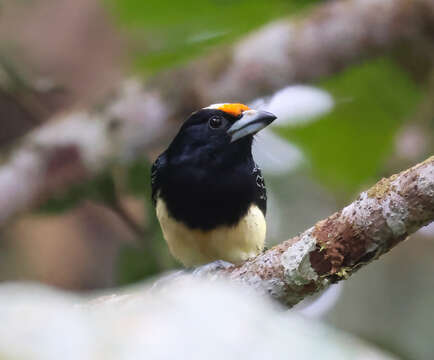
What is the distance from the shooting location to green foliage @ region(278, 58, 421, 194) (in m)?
4.58

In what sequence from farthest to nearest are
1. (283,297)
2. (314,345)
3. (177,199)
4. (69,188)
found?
(69,188) → (177,199) → (283,297) → (314,345)

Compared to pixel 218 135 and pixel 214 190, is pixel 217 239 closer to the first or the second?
pixel 214 190

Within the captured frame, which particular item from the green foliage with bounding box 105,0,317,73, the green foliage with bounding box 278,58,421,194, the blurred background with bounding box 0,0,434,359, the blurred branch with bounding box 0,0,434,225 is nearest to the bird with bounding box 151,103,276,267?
the blurred background with bounding box 0,0,434,359

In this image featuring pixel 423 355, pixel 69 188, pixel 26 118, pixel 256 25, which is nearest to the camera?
pixel 423 355

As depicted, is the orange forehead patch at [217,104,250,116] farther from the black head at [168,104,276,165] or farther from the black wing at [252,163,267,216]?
the black wing at [252,163,267,216]

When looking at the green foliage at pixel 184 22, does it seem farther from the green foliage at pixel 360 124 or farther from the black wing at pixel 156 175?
the black wing at pixel 156 175

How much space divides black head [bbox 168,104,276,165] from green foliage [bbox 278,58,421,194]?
1419 mm

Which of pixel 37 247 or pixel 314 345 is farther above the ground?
pixel 314 345

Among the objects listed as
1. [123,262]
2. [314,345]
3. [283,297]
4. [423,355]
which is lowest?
[423,355]

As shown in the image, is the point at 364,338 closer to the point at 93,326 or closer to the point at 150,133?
the point at 150,133

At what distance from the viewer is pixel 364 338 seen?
3.88 meters

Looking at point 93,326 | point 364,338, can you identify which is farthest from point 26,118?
point 93,326

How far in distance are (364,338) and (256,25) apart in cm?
209

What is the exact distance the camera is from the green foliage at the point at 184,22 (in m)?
4.46
